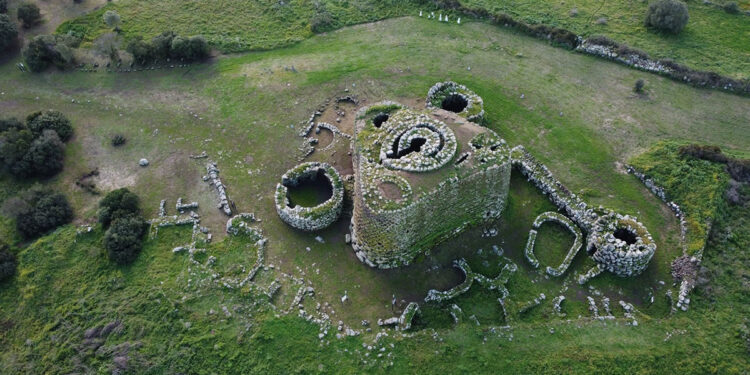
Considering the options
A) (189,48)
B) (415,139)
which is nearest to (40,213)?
(189,48)

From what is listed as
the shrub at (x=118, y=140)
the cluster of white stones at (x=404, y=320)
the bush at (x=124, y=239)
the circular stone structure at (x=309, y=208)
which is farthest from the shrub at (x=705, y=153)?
the shrub at (x=118, y=140)

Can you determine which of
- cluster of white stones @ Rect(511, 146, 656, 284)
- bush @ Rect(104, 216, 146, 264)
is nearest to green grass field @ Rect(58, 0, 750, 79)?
cluster of white stones @ Rect(511, 146, 656, 284)

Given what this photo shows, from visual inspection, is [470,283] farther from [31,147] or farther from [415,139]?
[31,147]

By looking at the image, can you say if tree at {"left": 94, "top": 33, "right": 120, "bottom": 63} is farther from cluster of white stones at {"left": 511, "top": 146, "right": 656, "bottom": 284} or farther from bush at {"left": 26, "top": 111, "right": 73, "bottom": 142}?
cluster of white stones at {"left": 511, "top": 146, "right": 656, "bottom": 284}

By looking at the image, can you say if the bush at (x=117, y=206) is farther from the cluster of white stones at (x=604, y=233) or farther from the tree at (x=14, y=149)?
the cluster of white stones at (x=604, y=233)

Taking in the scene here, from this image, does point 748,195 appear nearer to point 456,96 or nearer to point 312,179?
point 456,96
